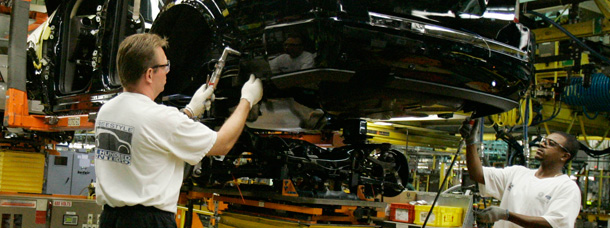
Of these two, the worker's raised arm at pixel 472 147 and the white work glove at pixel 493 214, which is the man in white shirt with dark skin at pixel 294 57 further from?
the white work glove at pixel 493 214

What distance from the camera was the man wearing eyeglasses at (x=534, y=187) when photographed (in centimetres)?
359

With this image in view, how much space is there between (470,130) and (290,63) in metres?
1.46

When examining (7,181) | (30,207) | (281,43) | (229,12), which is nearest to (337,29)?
(281,43)

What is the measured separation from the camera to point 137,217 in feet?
7.64

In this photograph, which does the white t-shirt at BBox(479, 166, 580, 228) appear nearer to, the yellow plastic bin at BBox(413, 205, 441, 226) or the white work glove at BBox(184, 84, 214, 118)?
the yellow plastic bin at BBox(413, 205, 441, 226)

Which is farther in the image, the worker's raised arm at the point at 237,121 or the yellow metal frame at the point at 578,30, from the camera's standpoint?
the yellow metal frame at the point at 578,30

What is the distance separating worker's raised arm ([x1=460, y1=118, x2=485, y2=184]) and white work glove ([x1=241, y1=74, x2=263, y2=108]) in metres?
1.41

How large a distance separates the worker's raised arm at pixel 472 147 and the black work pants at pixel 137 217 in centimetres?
201

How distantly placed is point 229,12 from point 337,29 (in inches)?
29.1

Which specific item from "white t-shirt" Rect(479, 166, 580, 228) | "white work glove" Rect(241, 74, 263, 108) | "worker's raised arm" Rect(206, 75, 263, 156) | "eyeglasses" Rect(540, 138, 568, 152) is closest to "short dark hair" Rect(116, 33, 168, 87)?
"worker's raised arm" Rect(206, 75, 263, 156)

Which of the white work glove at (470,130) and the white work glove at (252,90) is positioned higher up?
the white work glove at (252,90)

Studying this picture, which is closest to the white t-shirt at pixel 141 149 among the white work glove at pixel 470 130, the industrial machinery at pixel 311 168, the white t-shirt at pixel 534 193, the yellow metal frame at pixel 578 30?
the industrial machinery at pixel 311 168

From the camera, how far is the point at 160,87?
2.51 m

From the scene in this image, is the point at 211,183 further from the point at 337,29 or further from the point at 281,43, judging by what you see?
the point at 337,29
